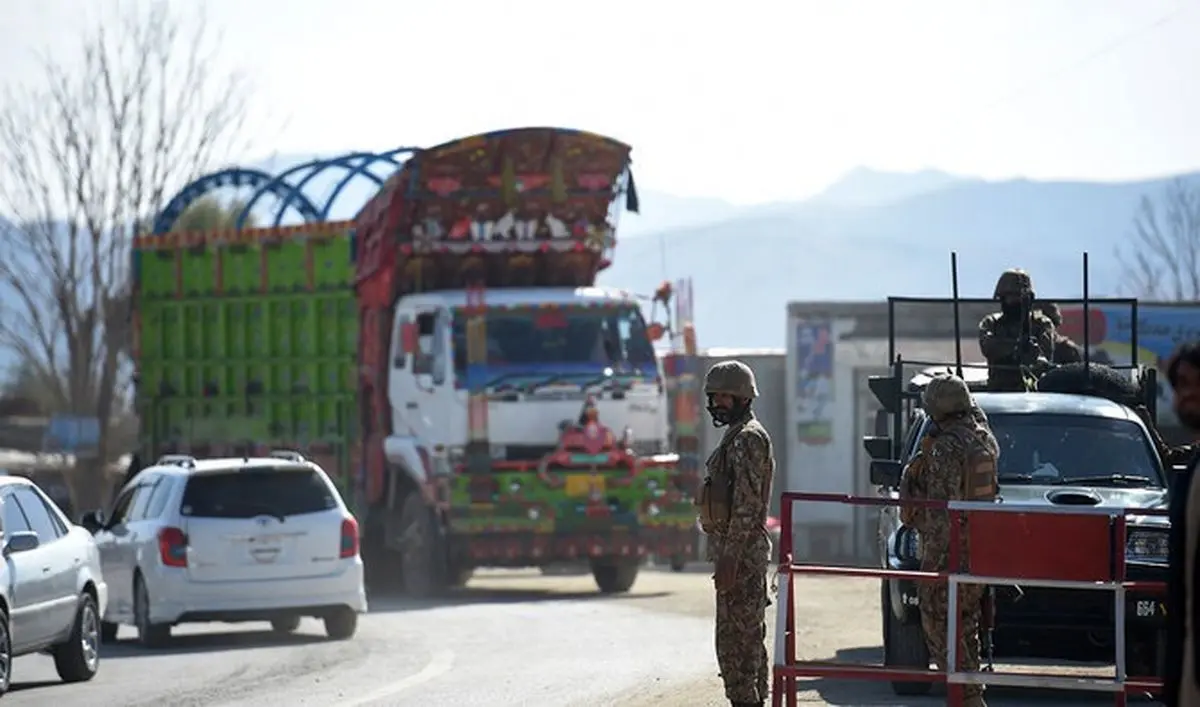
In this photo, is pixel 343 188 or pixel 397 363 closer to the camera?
pixel 397 363

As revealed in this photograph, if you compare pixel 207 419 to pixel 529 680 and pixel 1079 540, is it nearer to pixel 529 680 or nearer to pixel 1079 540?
pixel 529 680

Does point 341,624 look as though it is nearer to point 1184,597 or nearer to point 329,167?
point 329,167

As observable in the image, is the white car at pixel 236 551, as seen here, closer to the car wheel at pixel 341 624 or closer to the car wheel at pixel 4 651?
the car wheel at pixel 341 624

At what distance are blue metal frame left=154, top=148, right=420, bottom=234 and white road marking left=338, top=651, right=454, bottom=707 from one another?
9104mm

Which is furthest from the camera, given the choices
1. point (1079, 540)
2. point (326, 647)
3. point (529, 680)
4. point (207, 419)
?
→ point (207, 419)

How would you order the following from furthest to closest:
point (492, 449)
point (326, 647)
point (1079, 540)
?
point (492, 449) < point (326, 647) < point (1079, 540)

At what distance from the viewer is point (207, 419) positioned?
3080cm

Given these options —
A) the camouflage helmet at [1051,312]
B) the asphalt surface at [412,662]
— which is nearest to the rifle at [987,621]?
the asphalt surface at [412,662]

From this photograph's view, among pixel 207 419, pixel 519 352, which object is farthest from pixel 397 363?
pixel 207 419

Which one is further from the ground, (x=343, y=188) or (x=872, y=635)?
(x=343, y=188)

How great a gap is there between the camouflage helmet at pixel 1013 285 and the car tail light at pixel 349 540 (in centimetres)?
654

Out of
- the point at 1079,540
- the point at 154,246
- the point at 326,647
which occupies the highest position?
the point at 154,246

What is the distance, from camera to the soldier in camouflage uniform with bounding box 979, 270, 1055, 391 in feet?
55.5

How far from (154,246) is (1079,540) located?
68.6 ft
